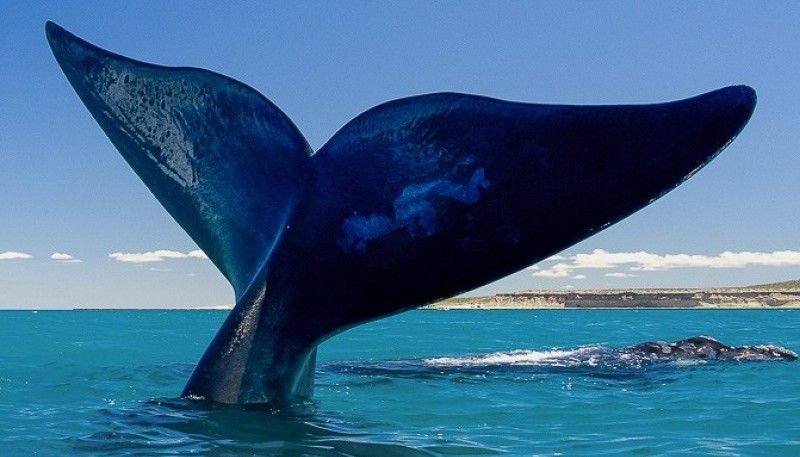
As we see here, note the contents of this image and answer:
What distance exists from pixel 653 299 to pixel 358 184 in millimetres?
131738

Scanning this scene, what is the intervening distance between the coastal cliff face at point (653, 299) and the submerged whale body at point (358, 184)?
402 ft

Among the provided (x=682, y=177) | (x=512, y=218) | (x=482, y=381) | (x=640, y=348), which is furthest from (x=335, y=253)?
(x=640, y=348)

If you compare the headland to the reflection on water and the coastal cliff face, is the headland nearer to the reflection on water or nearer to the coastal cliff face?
the coastal cliff face

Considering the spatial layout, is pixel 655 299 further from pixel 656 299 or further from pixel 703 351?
pixel 703 351

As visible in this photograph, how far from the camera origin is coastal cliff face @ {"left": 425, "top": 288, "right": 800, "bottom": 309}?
121750mm

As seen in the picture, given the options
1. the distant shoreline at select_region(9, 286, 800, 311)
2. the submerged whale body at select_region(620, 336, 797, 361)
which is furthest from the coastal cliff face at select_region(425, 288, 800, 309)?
the submerged whale body at select_region(620, 336, 797, 361)

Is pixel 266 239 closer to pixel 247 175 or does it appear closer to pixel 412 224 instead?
pixel 247 175

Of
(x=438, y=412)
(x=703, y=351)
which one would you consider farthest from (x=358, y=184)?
(x=703, y=351)

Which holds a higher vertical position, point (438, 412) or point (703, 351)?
point (703, 351)

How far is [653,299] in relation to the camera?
130750 millimetres

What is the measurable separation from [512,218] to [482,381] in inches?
257

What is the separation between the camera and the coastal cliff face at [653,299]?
399 ft

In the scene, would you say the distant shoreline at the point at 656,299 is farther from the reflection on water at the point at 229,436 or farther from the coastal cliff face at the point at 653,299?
the reflection on water at the point at 229,436

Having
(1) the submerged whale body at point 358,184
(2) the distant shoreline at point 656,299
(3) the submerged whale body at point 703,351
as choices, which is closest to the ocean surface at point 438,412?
(1) the submerged whale body at point 358,184
